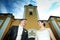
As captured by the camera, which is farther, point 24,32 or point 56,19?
point 56,19

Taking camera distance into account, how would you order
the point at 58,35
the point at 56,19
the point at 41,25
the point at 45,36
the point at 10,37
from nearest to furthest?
the point at 45,36
the point at 41,25
the point at 10,37
the point at 58,35
the point at 56,19

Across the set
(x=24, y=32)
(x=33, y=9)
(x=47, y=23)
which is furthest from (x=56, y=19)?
(x=24, y=32)

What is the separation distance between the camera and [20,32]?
1.72 m

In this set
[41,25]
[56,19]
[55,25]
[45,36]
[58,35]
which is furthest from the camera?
[56,19]

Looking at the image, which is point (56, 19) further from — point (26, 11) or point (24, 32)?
point (24, 32)

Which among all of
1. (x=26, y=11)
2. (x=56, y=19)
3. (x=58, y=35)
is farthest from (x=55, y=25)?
(x=26, y=11)

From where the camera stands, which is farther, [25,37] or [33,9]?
[33,9]

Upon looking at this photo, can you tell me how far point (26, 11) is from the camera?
24.4ft

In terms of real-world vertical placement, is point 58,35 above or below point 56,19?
below

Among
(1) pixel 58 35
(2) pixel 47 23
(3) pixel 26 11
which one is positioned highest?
(3) pixel 26 11

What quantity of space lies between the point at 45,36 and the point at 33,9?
6109 millimetres

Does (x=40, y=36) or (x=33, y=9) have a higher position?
(x=33, y=9)

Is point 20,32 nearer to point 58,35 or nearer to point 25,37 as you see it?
point 25,37

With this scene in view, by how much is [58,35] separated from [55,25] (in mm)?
1006
